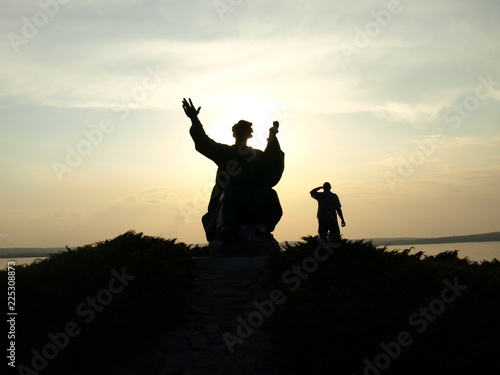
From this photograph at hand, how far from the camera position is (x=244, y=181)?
36.5ft

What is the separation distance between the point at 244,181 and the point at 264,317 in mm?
3787

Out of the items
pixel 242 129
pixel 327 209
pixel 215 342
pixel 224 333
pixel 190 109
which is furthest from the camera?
pixel 327 209

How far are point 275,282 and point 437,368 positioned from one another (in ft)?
11.1

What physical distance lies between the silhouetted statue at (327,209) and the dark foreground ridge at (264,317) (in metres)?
4.22

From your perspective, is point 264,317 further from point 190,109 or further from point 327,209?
point 327,209

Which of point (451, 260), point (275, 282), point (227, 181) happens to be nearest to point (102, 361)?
point (275, 282)

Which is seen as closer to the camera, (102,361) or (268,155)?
(102,361)

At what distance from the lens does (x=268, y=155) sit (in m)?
11.1

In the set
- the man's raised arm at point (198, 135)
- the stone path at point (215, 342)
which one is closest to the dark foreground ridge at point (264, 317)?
the stone path at point (215, 342)

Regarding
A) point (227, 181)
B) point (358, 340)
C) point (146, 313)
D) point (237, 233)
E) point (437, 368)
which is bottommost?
point (437, 368)

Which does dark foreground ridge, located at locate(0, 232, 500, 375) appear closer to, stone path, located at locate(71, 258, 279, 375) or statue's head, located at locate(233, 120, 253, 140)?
stone path, located at locate(71, 258, 279, 375)

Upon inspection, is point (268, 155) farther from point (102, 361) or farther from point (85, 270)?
point (102, 361)

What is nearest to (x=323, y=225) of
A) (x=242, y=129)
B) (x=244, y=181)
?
(x=244, y=181)

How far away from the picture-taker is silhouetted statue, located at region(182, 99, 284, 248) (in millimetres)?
10898
